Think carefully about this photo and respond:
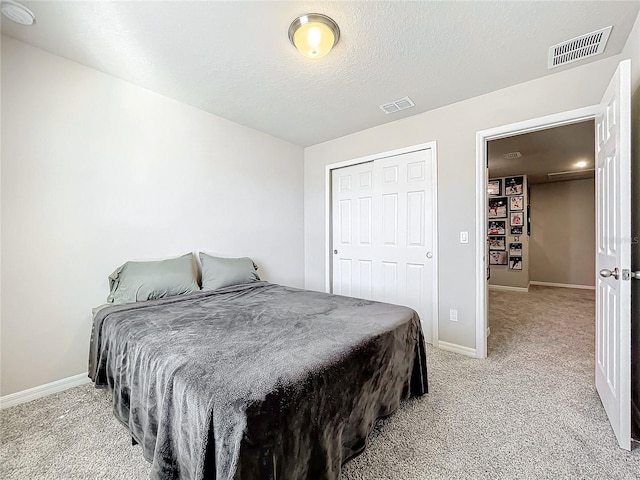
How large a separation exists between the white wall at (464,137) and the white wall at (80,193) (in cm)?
217

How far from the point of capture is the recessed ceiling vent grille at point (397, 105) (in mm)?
2682

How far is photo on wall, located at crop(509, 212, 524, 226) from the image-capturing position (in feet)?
18.2

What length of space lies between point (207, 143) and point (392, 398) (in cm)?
288

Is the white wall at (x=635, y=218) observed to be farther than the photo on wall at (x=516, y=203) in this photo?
No

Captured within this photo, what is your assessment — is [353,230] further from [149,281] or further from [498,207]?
[498,207]

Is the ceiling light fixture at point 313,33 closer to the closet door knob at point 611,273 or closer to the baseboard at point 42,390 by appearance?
the closet door knob at point 611,273

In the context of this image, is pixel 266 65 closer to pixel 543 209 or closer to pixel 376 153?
pixel 376 153

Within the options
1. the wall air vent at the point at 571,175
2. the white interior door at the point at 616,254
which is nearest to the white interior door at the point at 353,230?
the white interior door at the point at 616,254

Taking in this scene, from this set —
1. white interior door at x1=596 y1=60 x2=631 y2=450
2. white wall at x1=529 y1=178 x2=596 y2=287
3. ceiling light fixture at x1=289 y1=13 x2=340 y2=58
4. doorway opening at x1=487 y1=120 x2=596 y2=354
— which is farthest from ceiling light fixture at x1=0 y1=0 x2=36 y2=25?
white wall at x1=529 y1=178 x2=596 y2=287

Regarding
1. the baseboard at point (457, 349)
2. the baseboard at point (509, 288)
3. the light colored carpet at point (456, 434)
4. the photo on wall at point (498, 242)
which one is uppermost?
the photo on wall at point (498, 242)

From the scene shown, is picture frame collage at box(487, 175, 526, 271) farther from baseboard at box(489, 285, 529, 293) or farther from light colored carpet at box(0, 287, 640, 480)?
light colored carpet at box(0, 287, 640, 480)

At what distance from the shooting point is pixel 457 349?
271 cm

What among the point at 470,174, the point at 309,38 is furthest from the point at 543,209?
the point at 309,38

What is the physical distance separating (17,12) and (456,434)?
141 inches
